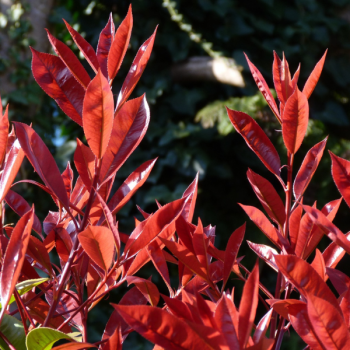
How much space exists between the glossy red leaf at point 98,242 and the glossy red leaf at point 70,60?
121 mm

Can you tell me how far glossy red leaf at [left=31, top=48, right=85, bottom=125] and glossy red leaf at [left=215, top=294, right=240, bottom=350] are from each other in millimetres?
183

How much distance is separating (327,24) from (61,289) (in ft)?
7.86

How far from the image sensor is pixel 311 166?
1.17ft

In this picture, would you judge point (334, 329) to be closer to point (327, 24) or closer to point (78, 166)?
point (78, 166)

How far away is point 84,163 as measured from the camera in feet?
1.12

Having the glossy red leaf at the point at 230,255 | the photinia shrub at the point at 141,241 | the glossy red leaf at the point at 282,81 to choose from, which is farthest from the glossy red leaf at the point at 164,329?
the glossy red leaf at the point at 282,81

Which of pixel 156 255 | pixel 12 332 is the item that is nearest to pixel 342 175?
pixel 156 255

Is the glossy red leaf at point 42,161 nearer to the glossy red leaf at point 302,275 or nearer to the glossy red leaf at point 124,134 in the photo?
the glossy red leaf at point 124,134

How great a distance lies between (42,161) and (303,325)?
198mm

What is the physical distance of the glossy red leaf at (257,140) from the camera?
13.7 inches

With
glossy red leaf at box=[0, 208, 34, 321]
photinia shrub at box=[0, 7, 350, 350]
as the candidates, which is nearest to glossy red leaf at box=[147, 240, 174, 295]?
photinia shrub at box=[0, 7, 350, 350]

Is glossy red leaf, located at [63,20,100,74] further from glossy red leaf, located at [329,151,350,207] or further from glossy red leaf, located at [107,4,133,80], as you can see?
glossy red leaf, located at [329,151,350,207]

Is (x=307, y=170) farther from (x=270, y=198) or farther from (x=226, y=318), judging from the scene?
(x=226, y=318)

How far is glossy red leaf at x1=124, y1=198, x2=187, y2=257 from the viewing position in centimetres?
29
